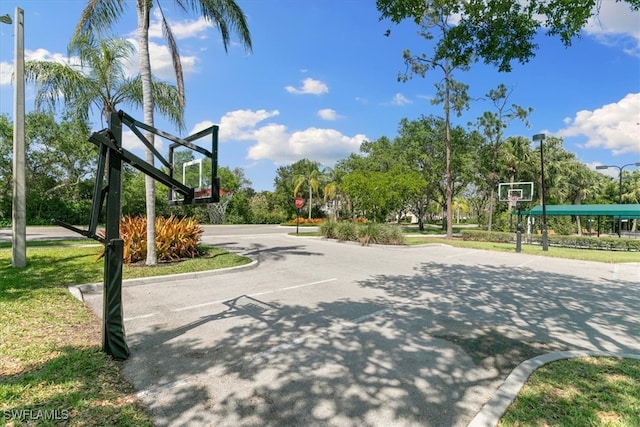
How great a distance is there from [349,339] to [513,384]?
179 centimetres

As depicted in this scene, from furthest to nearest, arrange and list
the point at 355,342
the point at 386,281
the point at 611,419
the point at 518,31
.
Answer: the point at 386,281
the point at 518,31
the point at 355,342
the point at 611,419

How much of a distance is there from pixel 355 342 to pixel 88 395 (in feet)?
8.83

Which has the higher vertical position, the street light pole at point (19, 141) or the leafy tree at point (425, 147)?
the leafy tree at point (425, 147)

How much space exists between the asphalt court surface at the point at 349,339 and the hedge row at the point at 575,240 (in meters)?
10.8

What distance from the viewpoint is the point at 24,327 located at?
414 centimetres

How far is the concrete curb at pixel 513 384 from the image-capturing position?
8.53ft

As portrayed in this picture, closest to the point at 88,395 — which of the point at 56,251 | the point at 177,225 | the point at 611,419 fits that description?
the point at 611,419

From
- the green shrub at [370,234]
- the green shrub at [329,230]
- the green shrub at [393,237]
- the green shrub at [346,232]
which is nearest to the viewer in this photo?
the green shrub at [393,237]

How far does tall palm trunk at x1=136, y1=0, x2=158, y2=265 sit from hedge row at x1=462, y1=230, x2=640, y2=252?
17478 millimetres

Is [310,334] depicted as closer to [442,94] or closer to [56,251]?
[56,251]

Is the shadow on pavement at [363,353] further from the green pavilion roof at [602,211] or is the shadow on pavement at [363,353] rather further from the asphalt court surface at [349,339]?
the green pavilion roof at [602,211]

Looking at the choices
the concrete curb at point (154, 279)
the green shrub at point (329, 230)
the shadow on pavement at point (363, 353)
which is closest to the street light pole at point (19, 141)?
the concrete curb at point (154, 279)

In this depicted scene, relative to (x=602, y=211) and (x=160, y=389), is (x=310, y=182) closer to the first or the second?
(x=602, y=211)

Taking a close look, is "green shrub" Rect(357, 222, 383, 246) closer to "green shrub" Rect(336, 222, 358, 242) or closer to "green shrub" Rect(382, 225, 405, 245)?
"green shrub" Rect(382, 225, 405, 245)
